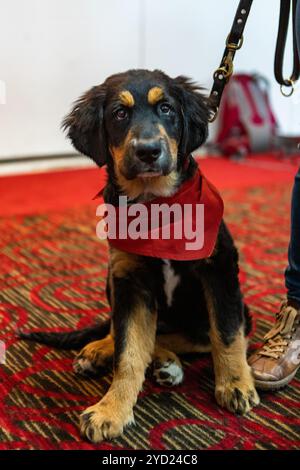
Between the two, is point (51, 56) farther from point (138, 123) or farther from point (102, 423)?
point (102, 423)

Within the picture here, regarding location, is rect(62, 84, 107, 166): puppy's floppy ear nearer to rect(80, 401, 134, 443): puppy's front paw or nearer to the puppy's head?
the puppy's head

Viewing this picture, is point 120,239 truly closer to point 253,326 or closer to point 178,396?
point 178,396

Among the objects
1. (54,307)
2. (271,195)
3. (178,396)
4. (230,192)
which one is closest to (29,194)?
(230,192)

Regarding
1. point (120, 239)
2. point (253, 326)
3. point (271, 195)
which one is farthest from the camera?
point (271, 195)

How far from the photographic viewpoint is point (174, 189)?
5.57 feet

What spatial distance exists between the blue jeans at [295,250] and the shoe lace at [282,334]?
0.19 feet

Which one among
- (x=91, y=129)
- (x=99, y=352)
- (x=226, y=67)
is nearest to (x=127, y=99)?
(x=91, y=129)

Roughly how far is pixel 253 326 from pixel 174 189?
2.50ft

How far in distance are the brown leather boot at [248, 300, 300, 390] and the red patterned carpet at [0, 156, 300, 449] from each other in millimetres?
47

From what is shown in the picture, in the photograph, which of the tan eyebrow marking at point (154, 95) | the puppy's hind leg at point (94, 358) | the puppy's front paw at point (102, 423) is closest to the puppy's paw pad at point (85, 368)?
the puppy's hind leg at point (94, 358)

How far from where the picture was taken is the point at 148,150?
1541 mm

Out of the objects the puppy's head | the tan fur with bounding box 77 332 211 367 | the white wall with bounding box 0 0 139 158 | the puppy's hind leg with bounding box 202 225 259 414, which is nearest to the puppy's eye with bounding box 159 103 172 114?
the puppy's head

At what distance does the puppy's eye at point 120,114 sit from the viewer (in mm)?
1677

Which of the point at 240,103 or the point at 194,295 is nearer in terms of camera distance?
the point at 194,295
